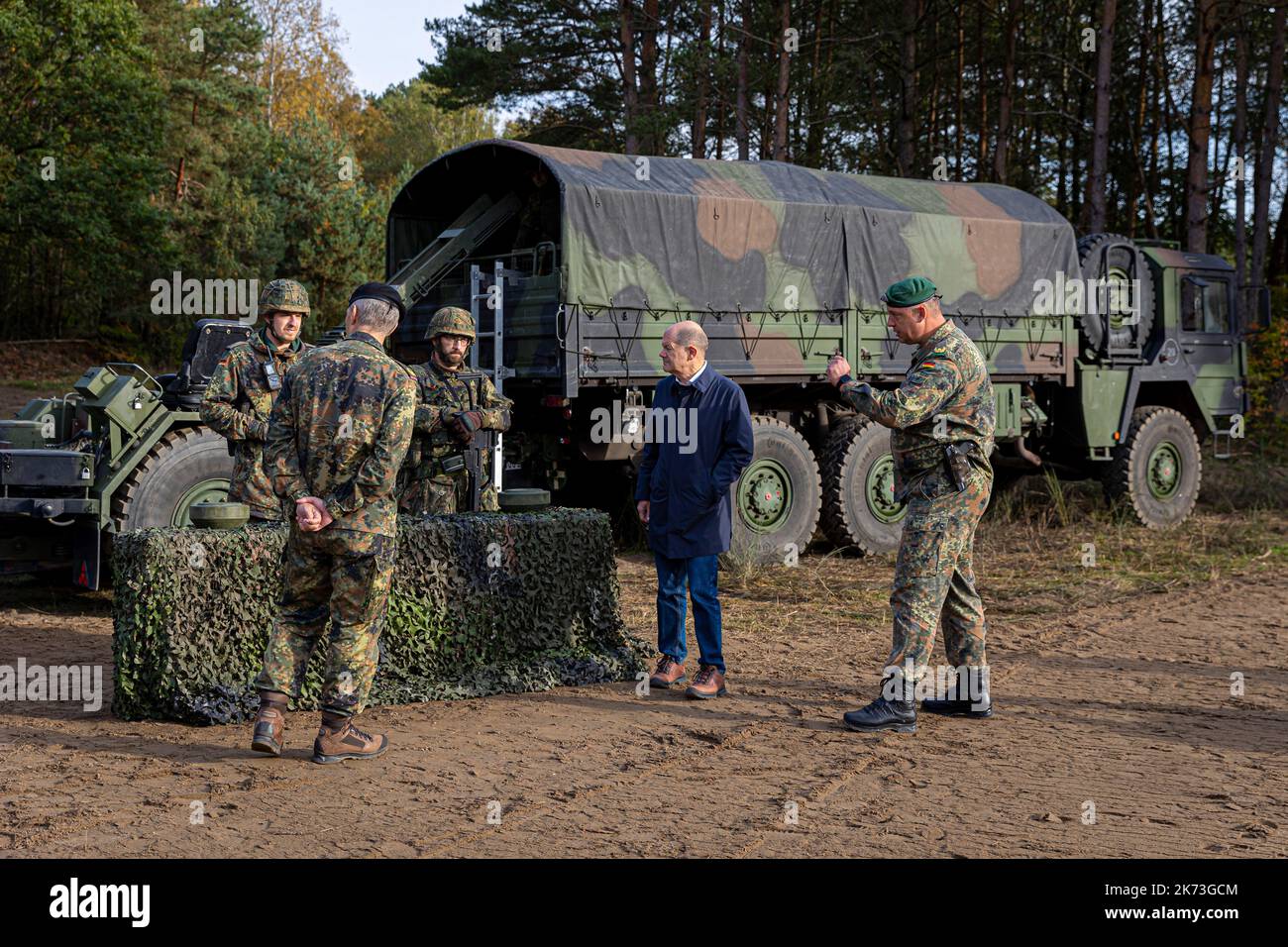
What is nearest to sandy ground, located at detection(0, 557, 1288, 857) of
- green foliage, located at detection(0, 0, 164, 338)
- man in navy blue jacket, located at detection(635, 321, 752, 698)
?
man in navy blue jacket, located at detection(635, 321, 752, 698)

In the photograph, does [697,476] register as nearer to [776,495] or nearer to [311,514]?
[311,514]

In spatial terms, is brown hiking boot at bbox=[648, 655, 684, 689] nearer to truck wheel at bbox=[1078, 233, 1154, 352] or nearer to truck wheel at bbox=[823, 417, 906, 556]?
truck wheel at bbox=[823, 417, 906, 556]

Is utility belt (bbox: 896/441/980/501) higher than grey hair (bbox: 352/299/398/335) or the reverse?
the reverse

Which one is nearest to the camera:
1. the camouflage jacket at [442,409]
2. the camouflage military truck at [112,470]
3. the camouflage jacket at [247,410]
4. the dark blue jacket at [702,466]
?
the dark blue jacket at [702,466]

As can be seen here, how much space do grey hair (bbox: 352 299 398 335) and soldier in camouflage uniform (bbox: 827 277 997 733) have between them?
186 centimetres

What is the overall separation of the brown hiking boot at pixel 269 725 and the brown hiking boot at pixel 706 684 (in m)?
2.05

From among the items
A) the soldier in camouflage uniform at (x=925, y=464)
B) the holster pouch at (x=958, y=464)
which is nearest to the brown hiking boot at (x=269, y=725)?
the soldier in camouflage uniform at (x=925, y=464)

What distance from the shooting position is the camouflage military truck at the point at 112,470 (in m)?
7.84

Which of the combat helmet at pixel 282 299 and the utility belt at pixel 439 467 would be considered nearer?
the combat helmet at pixel 282 299

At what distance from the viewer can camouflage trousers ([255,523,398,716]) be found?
4.97 metres

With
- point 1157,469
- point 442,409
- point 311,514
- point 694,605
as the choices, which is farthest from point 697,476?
point 1157,469

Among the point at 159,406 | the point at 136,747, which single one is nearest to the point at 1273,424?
the point at 159,406

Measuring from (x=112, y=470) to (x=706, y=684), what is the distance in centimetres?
409

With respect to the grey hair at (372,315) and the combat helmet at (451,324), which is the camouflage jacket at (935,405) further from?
the combat helmet at (451,324)
